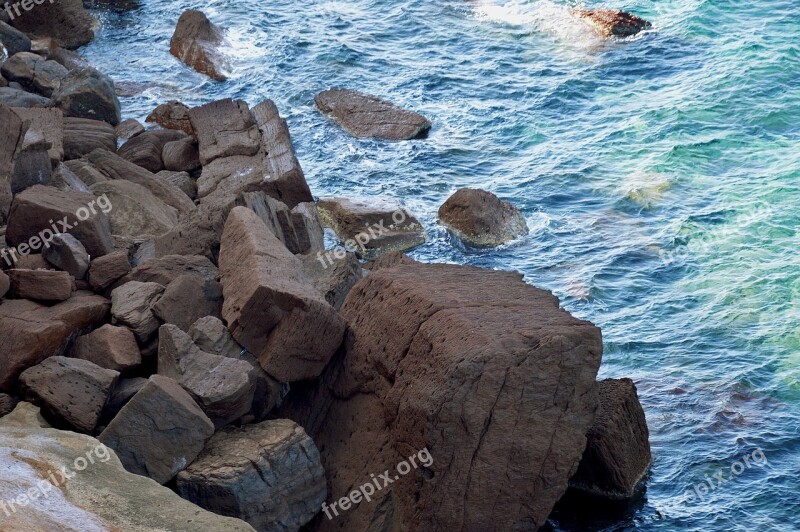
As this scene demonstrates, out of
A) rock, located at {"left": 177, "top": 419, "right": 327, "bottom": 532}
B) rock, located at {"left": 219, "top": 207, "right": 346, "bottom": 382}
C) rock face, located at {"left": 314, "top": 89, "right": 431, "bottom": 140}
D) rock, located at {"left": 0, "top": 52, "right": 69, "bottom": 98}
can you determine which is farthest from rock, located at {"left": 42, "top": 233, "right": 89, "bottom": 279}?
rock face, located at {"left": 314, "top": 89, "right": 431, "bottom": 140}

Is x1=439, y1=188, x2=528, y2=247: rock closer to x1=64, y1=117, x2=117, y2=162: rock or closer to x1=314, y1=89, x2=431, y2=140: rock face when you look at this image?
x1=314, y1=89, x2=431, y2=140: rock face

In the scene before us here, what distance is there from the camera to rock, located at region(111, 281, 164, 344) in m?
8.62


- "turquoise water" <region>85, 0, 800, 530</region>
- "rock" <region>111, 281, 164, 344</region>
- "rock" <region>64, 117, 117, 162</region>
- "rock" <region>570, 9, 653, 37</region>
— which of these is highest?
"rock" <region>111, 281, 164, 344</region>

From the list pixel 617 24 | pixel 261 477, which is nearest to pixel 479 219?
pixel 261 477

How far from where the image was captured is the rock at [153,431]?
7.57m

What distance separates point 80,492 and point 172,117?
11316mm

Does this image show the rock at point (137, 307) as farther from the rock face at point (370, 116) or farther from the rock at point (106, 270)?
the rock face at point (370, 116)

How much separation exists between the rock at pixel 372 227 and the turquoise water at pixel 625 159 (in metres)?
0.38

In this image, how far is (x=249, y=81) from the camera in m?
20.3

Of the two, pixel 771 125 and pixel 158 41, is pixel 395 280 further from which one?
pixel 158 41

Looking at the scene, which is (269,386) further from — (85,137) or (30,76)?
(30,76)

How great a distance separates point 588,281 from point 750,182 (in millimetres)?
4432

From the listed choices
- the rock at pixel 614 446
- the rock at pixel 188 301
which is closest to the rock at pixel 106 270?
the rock at pixel 188 301

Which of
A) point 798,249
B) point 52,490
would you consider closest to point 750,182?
point 798,249
